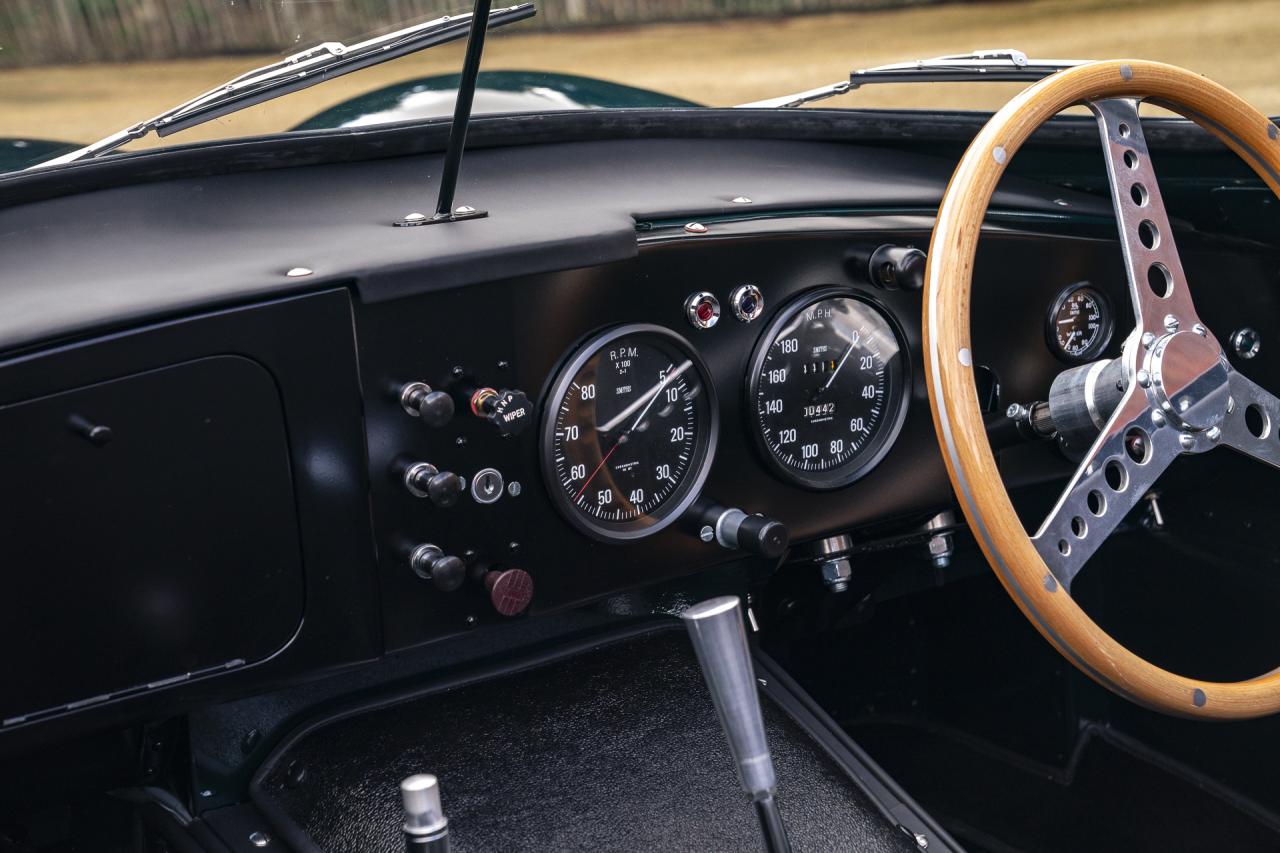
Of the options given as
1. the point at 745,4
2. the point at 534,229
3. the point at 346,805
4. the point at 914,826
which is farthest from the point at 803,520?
the point at 745,4

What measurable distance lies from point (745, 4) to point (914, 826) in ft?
21.4

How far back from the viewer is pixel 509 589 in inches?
63.4

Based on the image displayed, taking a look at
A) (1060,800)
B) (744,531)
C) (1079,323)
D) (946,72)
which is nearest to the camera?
(744,531)

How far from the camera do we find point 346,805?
5.65 feet

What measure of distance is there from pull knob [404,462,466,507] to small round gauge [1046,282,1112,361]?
1005 mm

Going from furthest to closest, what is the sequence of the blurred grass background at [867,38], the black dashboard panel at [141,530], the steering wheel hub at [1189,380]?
the blurred grass background at [867,38], the steering wheel hub at [1189,380], the black dashboard panel at [141,530]

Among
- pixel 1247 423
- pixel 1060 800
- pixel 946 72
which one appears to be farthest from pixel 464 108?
pixel 1060 800

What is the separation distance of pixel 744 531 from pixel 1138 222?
2.17ft

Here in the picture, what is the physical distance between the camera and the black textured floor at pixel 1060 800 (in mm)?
2127

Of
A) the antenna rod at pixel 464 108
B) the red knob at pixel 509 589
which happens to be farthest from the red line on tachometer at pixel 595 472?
the antenna rod at pixel 464 108

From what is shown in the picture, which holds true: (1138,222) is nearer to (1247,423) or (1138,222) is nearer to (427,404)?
(1247,423)

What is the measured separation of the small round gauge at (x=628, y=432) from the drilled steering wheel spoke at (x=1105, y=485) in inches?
19.6

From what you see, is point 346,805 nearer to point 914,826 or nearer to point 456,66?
point 914,826

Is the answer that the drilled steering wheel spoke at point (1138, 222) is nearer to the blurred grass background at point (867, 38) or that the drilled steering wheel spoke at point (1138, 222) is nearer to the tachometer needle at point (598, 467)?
the tachometer needle at point (598, 467)
